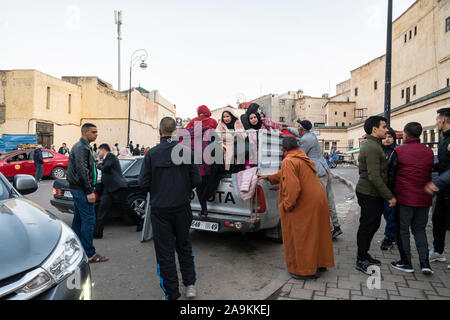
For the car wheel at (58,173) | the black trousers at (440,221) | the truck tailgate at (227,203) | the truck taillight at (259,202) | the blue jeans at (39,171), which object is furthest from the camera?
Answer: the car wheel at (58,173)

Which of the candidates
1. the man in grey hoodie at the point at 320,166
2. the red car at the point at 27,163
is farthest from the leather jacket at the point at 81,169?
the red car at the point at 27,163

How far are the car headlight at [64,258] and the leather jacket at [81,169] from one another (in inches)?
66.0

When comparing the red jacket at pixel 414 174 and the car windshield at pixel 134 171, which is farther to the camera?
the car windshield at pixel 134 171

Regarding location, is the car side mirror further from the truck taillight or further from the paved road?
the truck taillight

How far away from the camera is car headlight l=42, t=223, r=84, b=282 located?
6.68 feet

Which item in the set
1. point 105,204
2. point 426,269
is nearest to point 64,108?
point 105,204

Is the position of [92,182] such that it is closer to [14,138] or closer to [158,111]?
[14,138]

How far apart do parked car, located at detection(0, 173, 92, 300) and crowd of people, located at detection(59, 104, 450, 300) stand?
0.91 meters

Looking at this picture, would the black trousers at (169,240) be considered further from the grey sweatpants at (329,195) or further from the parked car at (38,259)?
the grey sweatpants at (329,195)

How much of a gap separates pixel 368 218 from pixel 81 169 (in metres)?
3.78

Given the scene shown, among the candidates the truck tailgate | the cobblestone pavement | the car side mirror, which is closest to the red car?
the car side mirror

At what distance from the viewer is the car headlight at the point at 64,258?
2037 millimetres

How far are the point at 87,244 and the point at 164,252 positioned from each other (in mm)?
1801

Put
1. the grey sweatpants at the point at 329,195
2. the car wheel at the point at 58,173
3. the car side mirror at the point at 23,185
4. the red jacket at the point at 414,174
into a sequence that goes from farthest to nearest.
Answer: the car wheel at the point at 58,173 → the grey sweatpants at the point at 329,195 → the red jacket at the point at 414,174 → the car side mirror at the point at 23,185
